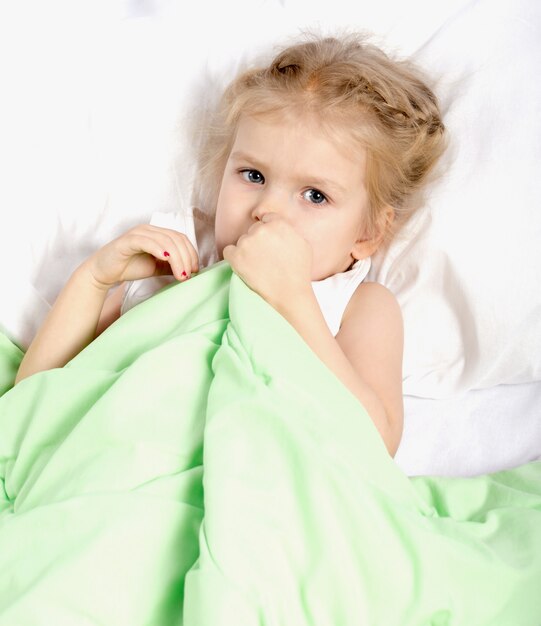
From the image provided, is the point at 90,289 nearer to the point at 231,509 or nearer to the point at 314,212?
the point at 314,212

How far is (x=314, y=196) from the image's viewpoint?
129 centimetres

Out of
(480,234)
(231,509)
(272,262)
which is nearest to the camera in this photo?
(231,509)

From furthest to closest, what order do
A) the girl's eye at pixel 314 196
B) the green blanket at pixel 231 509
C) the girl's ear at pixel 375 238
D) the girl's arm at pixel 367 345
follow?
the girl's ear at pixel 375 238
the girl's eye at pixel 314 196
the girl's arm at pixel 367 345
the green blanket at pixel 231 509

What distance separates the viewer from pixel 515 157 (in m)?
1.42

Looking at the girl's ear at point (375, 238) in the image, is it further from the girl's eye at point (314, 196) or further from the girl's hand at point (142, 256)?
the girl's hand at point (142, 256)

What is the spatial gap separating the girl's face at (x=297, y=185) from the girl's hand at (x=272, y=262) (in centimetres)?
6

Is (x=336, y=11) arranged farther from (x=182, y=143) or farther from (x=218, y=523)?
(x=218, y=523)

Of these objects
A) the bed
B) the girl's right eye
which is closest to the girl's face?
the girl's right eye

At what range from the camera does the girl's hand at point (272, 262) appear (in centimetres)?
119

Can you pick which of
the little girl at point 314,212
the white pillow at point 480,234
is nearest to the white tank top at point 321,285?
the little girl at point 314,212

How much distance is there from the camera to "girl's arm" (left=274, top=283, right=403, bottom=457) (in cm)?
118

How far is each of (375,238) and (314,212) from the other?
0.17 metres

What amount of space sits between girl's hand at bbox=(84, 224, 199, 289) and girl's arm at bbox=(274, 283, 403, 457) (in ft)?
0.56

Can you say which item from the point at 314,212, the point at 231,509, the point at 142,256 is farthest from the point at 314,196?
the point at 231,509
